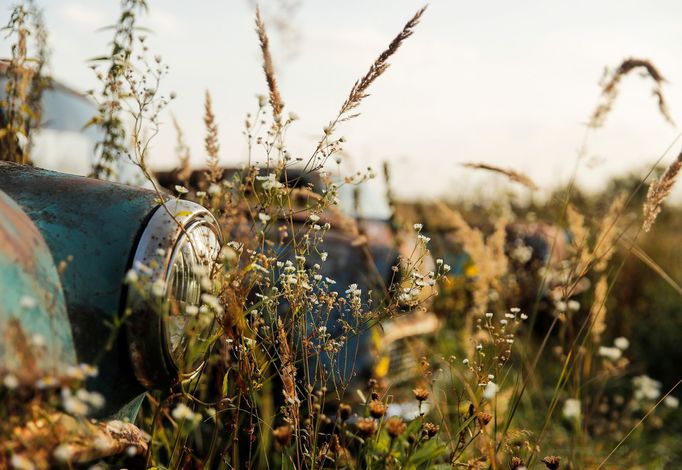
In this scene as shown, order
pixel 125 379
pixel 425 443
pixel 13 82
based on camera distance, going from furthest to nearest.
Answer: pixel 13 82
pixel 425 443
pixel 125 379

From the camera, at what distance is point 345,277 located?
3006mm

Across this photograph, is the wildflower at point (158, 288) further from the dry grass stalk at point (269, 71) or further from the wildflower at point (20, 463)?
the dry grass stalk at point (269, 71)

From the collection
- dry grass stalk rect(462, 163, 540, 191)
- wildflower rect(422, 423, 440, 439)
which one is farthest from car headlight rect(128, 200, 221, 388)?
dry grass stalk rect(462, 163, 540, 191)

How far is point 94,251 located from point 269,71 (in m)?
0.79

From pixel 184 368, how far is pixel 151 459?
0.30 meters

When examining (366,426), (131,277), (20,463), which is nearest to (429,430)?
(366,426)

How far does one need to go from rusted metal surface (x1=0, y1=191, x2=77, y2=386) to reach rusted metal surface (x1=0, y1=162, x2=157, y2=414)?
3 cm

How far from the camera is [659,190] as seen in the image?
2203 millimetres

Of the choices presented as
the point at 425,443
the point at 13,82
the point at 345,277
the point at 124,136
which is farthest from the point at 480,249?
the point at 13,82

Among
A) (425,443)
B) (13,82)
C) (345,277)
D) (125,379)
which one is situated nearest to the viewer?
(125,379)

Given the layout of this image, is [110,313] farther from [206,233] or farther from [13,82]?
[13,82]

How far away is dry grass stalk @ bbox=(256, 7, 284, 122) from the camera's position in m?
1.93

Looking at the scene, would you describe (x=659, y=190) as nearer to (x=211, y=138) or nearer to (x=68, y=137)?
(x=211, y=138)

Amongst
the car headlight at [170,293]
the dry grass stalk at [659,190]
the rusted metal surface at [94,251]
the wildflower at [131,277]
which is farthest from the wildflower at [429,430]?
the dry grass stalk at [659,190]
